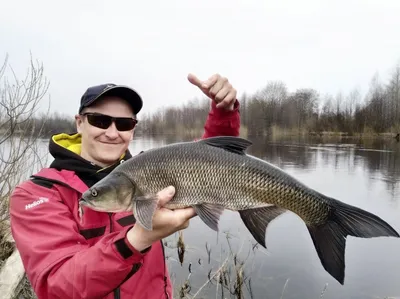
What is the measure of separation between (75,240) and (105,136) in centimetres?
83

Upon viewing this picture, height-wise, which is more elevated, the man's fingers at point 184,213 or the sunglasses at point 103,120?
the sunglasses at point 103,120

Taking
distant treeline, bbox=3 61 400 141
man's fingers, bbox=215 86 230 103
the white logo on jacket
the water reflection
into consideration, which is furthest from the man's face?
distant treeline, bbox=3 61 400 141

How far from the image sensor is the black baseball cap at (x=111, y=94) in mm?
2410

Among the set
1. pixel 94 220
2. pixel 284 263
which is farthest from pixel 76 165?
pixel 284 263

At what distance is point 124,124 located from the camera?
2531 millimetres

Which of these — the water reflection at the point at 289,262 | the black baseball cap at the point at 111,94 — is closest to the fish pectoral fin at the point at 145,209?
the black baseball cap at the point at 111,94

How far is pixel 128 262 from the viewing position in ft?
5.62

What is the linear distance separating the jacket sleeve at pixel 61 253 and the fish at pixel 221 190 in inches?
8.3

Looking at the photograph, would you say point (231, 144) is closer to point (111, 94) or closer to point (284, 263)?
point (111, 94)

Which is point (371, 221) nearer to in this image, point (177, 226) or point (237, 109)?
point (177, 226)

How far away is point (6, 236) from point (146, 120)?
79.5 metres

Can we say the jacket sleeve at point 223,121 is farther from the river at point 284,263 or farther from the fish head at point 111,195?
the river at point 284,263

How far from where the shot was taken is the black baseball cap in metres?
2.41

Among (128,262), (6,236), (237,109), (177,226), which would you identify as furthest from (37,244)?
(6,236)
